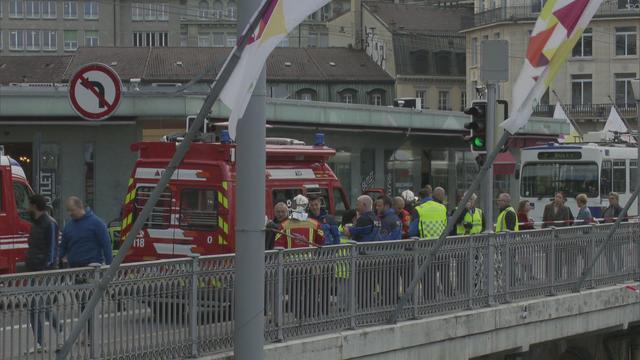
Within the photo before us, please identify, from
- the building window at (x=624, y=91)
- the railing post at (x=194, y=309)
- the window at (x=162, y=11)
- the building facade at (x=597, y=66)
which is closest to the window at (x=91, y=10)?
the window at (x=162, y=11)

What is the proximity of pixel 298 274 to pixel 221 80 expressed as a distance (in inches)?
177

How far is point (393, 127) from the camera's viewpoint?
34.8 m

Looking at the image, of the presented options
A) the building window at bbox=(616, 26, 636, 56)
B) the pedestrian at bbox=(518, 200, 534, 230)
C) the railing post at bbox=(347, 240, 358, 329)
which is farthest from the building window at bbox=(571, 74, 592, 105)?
the railing post at bbox=(347, 240, 358, 329)

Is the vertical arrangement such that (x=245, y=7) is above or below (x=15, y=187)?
above

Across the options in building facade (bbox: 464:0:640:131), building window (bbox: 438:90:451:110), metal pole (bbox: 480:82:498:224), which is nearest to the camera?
metal pole (bbox: 480:82:498:224)

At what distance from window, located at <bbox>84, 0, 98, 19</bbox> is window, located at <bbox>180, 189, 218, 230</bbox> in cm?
10228

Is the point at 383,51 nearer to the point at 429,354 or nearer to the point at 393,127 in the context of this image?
the point at 393,127

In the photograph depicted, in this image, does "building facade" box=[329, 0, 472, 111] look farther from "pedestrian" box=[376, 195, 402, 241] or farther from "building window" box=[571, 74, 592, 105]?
"pedestrian" box=[376, 195, 402, 241]

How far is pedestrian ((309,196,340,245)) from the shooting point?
1520 centimetres

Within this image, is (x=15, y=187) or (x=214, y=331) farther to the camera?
(x=15, y=187)

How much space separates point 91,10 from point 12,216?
99.9 metres

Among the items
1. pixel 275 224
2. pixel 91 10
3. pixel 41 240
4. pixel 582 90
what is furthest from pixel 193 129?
pixel 91 10

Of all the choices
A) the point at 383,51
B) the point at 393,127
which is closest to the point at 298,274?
the point at 393,127

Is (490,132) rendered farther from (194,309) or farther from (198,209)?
(194,309)
